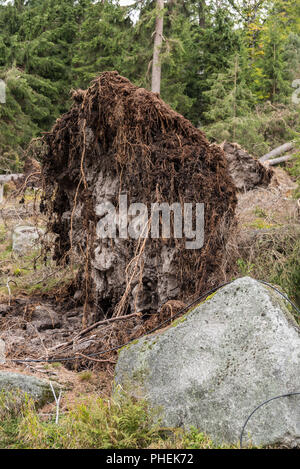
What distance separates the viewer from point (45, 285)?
891 cm

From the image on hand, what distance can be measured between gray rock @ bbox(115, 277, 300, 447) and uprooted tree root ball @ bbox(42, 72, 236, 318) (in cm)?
159

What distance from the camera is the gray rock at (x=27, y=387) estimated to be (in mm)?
4430

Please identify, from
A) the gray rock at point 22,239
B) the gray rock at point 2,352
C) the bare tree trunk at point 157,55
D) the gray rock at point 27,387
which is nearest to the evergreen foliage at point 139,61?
the bare tree trunk at point 157,55

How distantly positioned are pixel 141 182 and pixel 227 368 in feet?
10.1

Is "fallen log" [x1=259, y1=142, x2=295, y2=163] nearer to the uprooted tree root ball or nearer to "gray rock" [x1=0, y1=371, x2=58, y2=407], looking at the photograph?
the uprooted tree root ball

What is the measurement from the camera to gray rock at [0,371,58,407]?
4430 millimetres

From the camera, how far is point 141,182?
6402 mm

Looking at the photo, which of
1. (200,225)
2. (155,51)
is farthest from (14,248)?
(155,51)

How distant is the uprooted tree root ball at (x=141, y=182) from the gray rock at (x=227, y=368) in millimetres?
1589

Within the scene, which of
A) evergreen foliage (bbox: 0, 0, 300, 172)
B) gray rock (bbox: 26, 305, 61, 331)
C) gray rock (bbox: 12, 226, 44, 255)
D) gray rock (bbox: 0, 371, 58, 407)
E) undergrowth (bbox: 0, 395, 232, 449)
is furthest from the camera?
evergreen foliage (bbox: 0, 0, 300, 172)

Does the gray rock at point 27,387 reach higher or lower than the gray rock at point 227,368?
lower

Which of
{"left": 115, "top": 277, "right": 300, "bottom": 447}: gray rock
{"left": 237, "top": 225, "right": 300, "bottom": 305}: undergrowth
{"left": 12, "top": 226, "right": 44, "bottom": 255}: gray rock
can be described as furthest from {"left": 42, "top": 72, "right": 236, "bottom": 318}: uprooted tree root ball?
{"left": 12, "top": 226, "right": 44, "bottom": 255}: gray rock

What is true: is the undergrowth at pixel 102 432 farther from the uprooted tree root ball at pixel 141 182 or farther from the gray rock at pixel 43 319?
the gray rock at pixel 43 319

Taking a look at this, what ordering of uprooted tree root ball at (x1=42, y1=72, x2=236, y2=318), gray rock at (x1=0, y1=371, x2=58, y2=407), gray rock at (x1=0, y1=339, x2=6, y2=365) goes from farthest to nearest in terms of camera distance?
uprooted tree root ball at (x1=42, y1=72, x2=236, y2=318) → gray rock at (x1=0, y1=339, x2=6, y2=365) → gray rock at (x1=0, y1=371, x2=58, y2=407)
